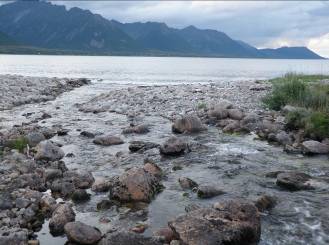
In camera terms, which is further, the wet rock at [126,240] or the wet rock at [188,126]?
the wet rock at [188,126]

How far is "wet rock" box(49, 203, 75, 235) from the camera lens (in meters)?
12.0

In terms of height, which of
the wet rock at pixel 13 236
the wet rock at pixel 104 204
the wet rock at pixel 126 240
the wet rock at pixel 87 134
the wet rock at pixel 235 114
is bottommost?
the wet rock at pixel 104 204

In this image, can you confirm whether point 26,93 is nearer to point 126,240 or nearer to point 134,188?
point 134,188

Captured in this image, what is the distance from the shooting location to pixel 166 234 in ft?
37.3

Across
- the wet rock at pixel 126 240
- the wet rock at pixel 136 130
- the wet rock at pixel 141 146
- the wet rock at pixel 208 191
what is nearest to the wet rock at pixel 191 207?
the wet rock at pixel 208 191

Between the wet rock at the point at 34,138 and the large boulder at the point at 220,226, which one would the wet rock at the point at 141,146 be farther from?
the large boulder at the point at 220,226

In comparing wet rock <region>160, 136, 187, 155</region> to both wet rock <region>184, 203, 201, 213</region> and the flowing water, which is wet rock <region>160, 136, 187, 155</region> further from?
wet rock <region>184, 203, 201, 213</region>

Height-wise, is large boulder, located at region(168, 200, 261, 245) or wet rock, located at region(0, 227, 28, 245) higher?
large boulder, located at region(168, 200, 261, 245)

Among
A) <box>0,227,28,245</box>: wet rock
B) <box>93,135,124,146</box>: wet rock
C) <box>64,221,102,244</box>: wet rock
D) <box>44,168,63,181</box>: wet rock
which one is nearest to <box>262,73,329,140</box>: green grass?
<box>93,135,124,146</box>: wet rock

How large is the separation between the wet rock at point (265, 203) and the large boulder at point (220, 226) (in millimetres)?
1629

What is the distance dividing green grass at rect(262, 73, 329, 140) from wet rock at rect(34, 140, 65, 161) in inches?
472

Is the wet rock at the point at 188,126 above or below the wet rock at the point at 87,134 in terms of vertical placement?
above

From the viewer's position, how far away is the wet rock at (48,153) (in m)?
18.7

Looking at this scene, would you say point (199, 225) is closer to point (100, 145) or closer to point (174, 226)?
point (174, 226)
